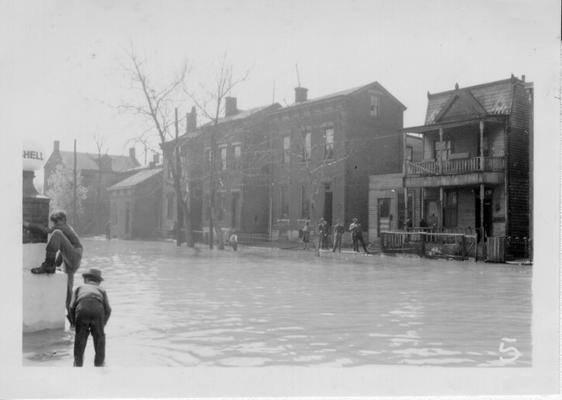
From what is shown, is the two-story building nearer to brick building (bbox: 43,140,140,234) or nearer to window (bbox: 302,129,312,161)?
window (bbox: 302,129,312,161)

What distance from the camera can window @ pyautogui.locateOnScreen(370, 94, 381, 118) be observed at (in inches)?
1379

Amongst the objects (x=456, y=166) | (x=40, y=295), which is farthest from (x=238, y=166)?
(x=40, y=295)

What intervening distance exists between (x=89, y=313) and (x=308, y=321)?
425cm

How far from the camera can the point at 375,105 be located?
3519cm

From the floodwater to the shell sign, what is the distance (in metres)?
2.19

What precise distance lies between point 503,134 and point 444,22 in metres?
19.2

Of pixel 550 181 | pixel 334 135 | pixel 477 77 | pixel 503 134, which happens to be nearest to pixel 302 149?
pixel 334 135

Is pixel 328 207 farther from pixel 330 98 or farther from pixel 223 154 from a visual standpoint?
pixel 223 154

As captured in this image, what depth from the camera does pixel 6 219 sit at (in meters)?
8.22

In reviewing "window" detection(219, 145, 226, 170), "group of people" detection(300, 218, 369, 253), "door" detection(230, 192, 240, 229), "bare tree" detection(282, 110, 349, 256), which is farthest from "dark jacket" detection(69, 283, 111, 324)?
"window" detection(219, 145, 226, 170)

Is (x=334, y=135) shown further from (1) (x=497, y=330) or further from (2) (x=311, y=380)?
(2) (x=311, y=380)

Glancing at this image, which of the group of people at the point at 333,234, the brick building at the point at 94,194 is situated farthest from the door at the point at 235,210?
the brick building at the point at 94,194

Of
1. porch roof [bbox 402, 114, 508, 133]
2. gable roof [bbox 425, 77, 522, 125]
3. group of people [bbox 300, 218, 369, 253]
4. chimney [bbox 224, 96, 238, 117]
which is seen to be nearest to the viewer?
porch roof [bbox 402, 114, 508, 133]

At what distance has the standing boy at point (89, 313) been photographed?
674 centimetres
